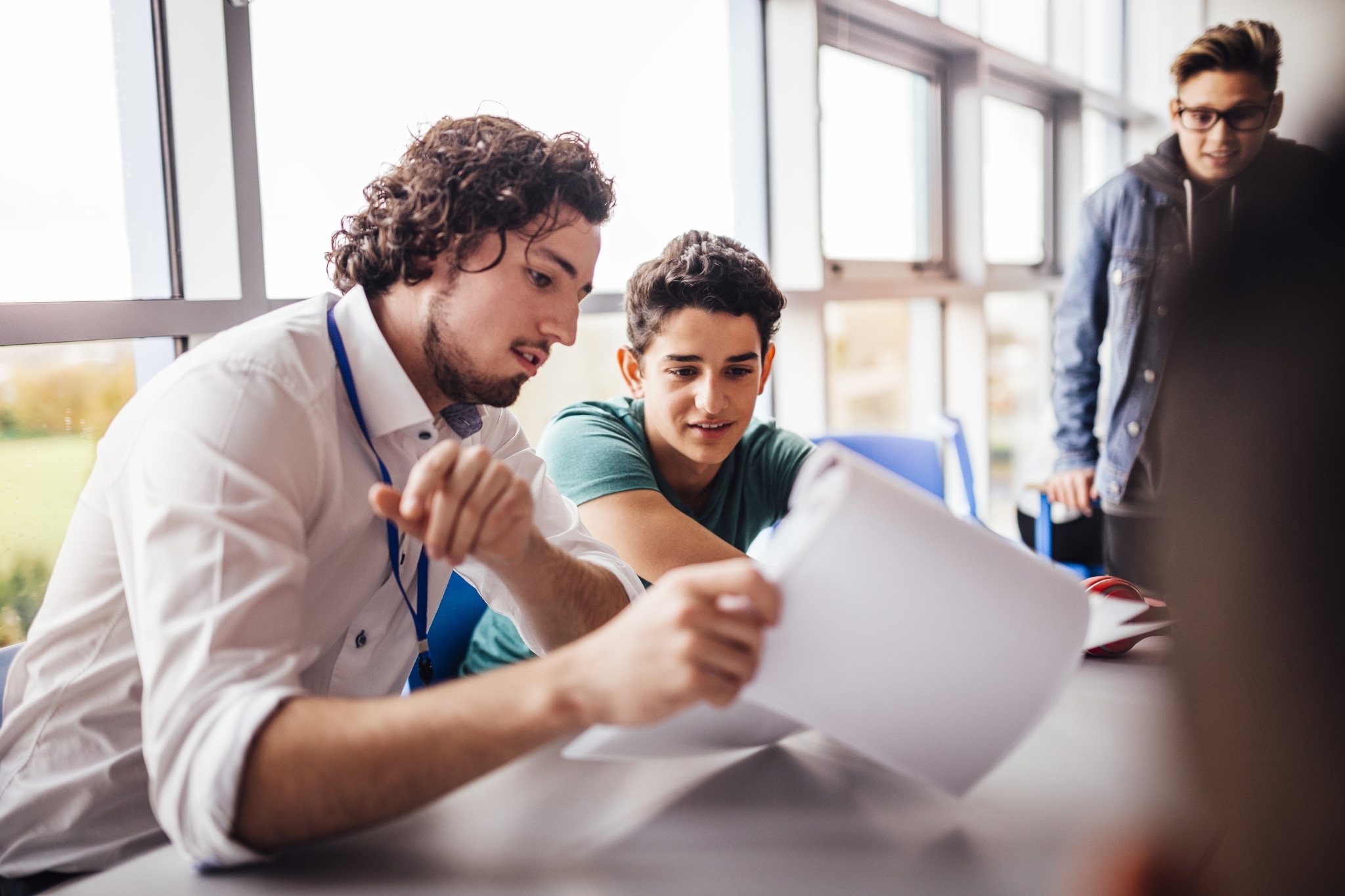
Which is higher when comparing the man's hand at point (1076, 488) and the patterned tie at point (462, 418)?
the patterned tie at point (462, 418)

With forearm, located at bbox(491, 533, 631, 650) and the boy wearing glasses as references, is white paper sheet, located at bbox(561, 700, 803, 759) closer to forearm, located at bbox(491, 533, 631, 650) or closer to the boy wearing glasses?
forearm, located at bbox(491, 533, 631, 650)

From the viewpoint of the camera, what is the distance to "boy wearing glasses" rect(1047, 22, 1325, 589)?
2.30 meters

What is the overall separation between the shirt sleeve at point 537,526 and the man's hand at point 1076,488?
5.37 feet

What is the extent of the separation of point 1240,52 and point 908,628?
2.28 m

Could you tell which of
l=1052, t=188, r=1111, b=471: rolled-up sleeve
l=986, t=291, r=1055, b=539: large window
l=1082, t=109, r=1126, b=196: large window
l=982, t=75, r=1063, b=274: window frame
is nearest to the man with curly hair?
l=1052, t=188, r=1111, b=471: rolled-up sleeve

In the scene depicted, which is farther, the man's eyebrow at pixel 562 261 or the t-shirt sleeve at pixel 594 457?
the t-shirt sleeve at pixel 594 457

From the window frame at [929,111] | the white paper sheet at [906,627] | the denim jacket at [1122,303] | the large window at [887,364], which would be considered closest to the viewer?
the white paper sheet at [906,627]

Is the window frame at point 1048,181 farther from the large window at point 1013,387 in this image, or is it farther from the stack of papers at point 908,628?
the stack of papers at point 908,628

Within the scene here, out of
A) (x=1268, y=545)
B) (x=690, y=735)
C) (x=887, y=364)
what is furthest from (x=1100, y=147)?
(x=1268, y=545)

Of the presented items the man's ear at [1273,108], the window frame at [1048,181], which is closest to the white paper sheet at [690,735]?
the man's ear at [1273,108]

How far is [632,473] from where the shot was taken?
5.22ft

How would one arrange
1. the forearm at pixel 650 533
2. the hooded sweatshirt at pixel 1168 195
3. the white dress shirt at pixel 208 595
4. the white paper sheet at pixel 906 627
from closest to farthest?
the white paper sheet at pixel 906 627 → the white dress shirt at pixel 208 595 → the forearm at pixel 650 533 → the hooded sweatshirt at pixel 1168 195

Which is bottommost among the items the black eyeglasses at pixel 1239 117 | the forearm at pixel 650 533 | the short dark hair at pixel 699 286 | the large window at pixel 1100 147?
the forearm at pixel 650 533

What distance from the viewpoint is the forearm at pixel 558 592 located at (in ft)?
3.64
